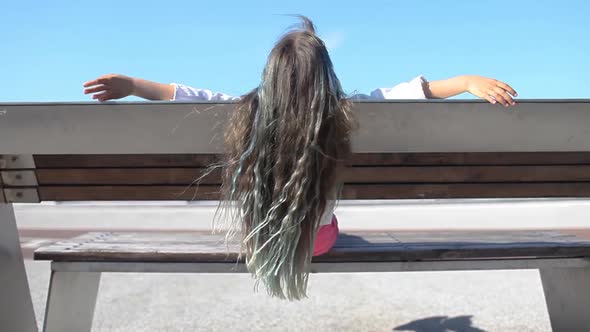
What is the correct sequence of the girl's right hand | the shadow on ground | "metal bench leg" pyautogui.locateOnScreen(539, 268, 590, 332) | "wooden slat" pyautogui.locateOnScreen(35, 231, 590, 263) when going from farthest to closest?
the shadow on ground
"metal bench leg" pyautogui.locateOnScreen(539, 268, 590, 332)
"wooden slat" pyautogui.locateOnScreen(35, 231, 590, 263)
the girl's right hand

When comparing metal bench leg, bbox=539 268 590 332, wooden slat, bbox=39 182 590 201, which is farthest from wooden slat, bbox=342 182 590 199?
metal bench leg, bbox=539 268 590 332

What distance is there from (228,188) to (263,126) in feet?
0.88

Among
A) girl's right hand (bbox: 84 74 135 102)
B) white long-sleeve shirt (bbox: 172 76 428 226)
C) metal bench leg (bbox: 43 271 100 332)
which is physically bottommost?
metal bench leg (bbox: 43 271 100 332)

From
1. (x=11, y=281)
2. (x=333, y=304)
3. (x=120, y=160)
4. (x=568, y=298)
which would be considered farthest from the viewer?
(x=333, y=304)

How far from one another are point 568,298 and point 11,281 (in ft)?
9.54

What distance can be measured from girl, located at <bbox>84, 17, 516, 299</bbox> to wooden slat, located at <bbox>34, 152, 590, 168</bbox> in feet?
1.05

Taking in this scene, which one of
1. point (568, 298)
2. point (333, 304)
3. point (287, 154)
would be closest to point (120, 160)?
point (287, 154)

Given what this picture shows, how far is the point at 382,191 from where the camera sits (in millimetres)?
2201

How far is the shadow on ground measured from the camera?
3320mm

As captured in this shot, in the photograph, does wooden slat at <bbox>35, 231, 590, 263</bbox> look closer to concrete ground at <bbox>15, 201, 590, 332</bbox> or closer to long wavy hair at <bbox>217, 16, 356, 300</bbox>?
long wavy hair at <bbox>217, 16, 356, 300</bbox>

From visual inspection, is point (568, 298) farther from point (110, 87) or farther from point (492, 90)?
point (110, 87)

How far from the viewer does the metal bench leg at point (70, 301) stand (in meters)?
2.62

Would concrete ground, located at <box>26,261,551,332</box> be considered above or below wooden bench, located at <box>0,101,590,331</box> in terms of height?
below

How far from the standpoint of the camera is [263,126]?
1709 millimetres
